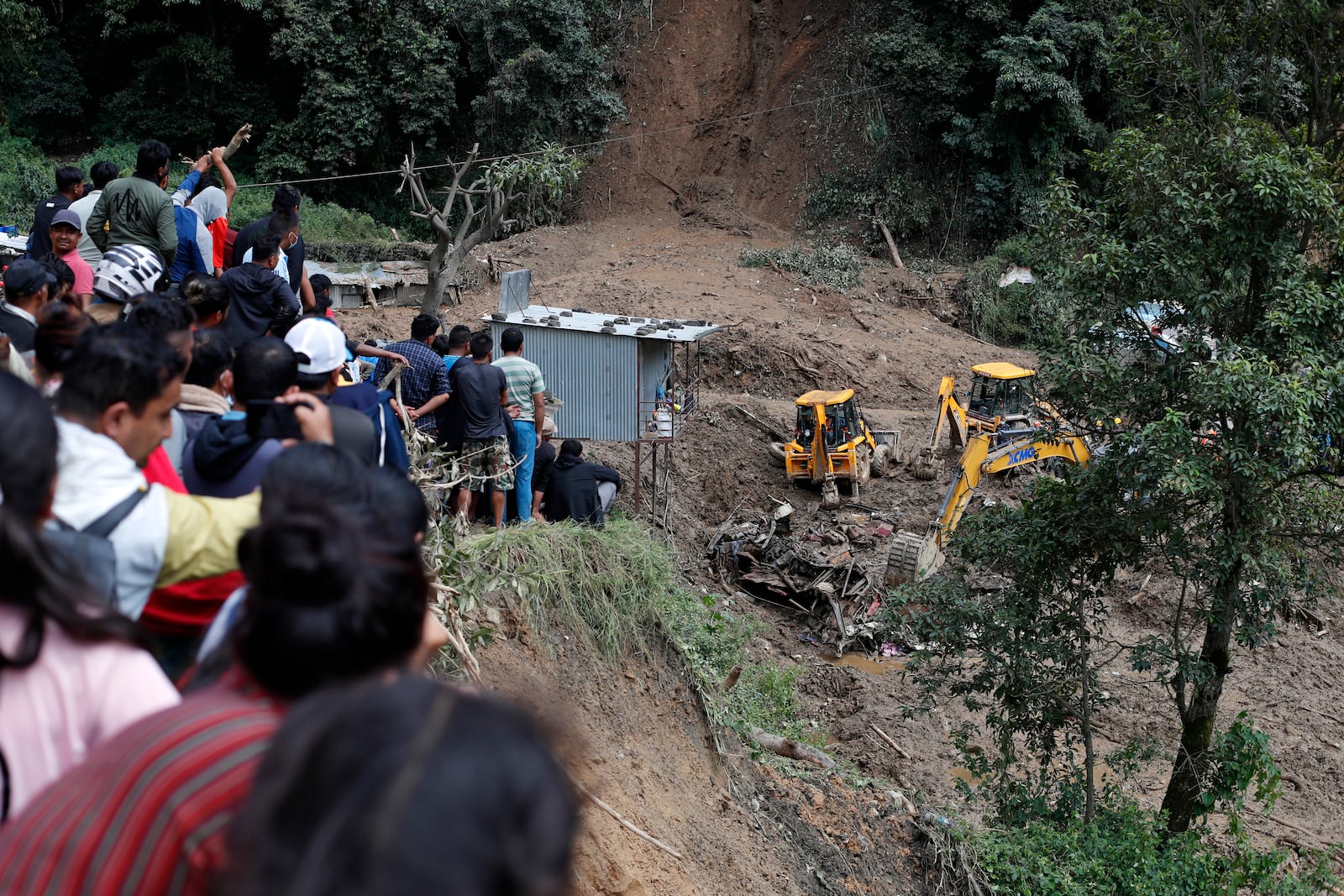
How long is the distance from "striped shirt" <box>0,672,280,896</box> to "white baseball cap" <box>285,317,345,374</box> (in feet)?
9.83

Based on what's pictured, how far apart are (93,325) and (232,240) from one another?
194 inches

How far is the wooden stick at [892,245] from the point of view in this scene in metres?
28.2

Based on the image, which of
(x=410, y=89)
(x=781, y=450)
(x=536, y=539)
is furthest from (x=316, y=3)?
(x=536, y=539)

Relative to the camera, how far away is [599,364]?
51.1 ft

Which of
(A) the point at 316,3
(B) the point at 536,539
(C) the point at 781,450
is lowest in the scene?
(C) the point at 781,450

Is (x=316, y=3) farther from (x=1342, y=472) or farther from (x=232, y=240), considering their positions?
(x=1342, y=472)

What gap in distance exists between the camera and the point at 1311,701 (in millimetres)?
14078

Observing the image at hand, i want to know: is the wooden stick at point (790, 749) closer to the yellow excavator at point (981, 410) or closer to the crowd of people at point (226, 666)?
the crowd of people at point (226, 666)

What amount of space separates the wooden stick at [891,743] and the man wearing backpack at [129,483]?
10597 millimetres

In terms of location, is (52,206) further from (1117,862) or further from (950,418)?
(950,418)

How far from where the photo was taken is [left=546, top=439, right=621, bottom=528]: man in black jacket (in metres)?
9.26

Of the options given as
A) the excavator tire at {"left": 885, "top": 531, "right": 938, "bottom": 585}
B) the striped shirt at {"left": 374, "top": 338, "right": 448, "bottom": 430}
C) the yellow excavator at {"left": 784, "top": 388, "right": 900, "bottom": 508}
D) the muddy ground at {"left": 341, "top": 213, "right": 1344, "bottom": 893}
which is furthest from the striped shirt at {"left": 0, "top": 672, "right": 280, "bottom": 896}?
the yellow excavator at {"left": 784, "top": 388, "right": 900, "bottom": 508}

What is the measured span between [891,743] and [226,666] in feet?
37.4

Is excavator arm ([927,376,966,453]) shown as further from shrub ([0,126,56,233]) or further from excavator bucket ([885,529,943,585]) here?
shrub ([0,126,56,233])
